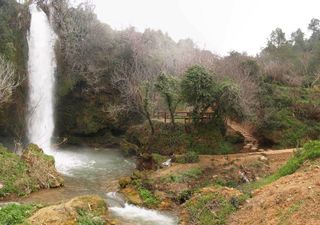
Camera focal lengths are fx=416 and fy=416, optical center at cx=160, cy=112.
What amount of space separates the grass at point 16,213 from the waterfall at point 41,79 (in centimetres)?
1727

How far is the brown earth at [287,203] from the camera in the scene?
12219 mm

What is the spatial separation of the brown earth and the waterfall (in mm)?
21641

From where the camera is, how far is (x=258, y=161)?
77.1 ft

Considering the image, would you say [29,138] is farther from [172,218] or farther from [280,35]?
[280,35]

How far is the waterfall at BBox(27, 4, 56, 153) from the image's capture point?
1330 inches

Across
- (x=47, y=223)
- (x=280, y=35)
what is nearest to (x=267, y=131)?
(x=47, y=223)

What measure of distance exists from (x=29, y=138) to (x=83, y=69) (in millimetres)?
7822

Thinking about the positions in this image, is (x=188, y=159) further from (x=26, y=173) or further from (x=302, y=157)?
(x=26, y=173)

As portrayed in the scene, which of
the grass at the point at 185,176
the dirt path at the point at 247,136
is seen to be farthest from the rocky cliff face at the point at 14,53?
Result: the dirt path at the point at 247,136

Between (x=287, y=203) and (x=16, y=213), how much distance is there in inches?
367

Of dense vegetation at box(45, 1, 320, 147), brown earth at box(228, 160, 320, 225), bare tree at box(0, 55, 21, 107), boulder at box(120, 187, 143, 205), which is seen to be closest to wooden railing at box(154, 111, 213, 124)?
dense vegetation at box(45, 1, 320, 147)

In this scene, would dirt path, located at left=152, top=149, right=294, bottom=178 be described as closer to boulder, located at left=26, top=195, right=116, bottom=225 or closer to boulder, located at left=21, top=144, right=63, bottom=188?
boulder, located at left=21, top=144, right=63, bottom=188

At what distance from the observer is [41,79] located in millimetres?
35062

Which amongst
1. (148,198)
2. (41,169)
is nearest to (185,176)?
(148,198)
